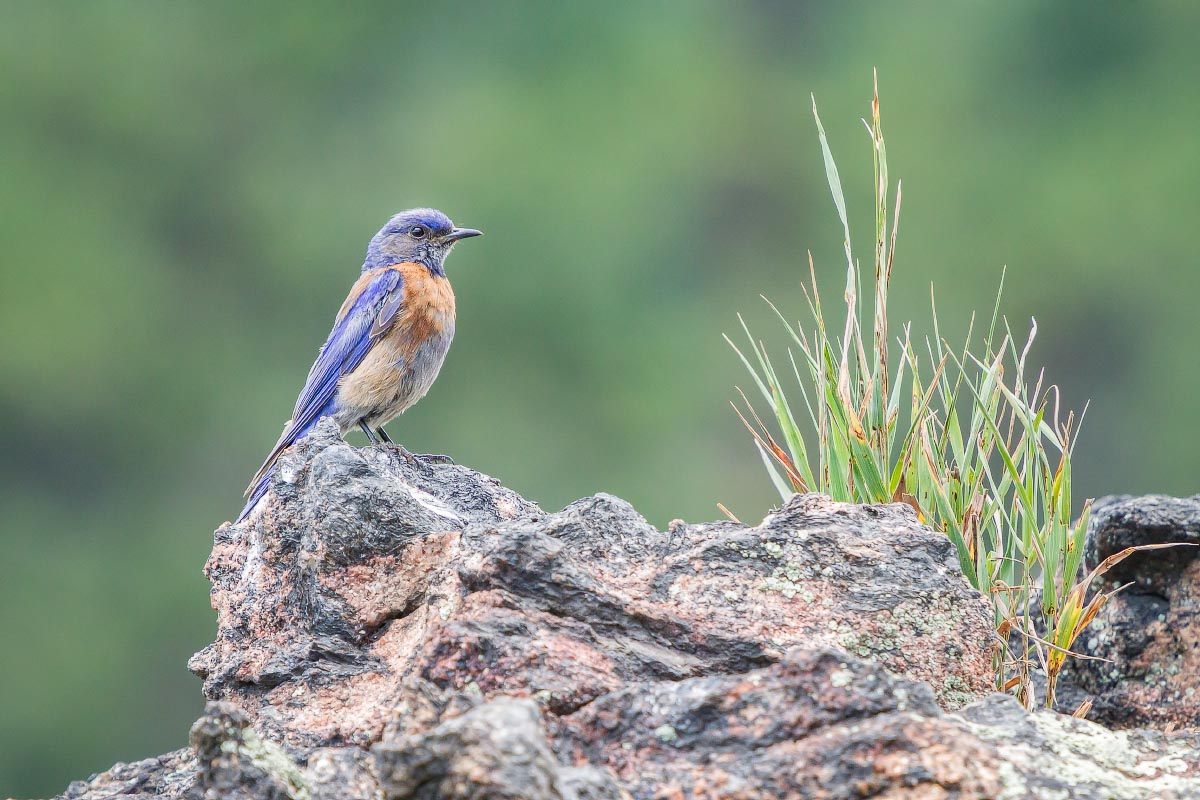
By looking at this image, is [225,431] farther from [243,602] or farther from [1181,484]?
[243,602]

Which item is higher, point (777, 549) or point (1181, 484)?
point (1181, 484)

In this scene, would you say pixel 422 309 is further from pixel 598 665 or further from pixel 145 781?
pixel 598 665

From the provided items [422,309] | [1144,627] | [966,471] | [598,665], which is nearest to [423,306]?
[422,309]

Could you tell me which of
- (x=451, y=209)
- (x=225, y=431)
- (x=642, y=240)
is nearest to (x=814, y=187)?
(x=642, y=240)

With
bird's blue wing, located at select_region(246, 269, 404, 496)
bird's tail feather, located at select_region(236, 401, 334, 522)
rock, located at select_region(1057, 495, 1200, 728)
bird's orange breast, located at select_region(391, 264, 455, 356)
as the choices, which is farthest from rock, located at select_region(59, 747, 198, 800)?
bird's orange breast, located at select_region(391, 264, 455, 356)

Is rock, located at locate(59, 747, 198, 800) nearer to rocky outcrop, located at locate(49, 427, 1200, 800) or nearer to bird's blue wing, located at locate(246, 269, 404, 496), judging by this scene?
rocky outcrop, located at locate(49, 427, 1200, 800)

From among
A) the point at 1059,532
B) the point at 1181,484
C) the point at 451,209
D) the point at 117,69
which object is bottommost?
the point at 1059,532

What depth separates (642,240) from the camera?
19.1m

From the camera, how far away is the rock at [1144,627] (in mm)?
3357

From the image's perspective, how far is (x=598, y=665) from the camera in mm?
2627

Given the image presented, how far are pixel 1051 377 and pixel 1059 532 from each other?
15.0m

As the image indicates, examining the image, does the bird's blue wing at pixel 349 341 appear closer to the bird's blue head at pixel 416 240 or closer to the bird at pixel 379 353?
the bird at pixel 379 353

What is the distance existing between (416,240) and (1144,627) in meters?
4.54

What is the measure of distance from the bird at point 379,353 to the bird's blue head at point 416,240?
21 centimetres
